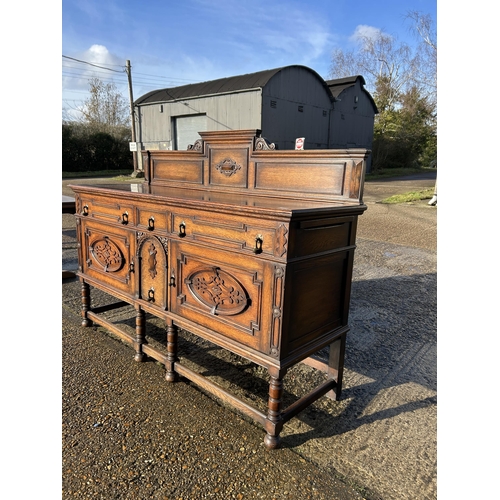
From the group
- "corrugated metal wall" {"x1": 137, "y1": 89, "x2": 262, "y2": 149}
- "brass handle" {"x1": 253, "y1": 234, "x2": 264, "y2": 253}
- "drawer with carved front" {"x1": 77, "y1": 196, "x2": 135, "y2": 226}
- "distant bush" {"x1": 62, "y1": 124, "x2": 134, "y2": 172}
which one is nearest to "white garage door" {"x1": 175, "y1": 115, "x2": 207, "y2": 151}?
"corrugated metal wall" {"x1": 137, "y1": 89, "x2": 262, "y2": 149}

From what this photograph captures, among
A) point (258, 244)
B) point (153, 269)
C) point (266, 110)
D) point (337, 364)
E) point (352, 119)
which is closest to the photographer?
point (258, 244)

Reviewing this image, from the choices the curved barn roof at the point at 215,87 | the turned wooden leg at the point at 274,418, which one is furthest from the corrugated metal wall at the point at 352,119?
the turned wooden leg at the point at 274,418

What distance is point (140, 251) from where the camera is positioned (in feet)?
8.02

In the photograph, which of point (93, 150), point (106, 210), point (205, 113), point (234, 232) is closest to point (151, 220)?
point (106, 210)

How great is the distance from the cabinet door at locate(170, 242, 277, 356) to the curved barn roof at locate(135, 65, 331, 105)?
41.2 ft

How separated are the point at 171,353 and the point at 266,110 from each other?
12.7 m

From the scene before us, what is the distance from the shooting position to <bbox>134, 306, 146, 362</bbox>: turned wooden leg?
101 inches

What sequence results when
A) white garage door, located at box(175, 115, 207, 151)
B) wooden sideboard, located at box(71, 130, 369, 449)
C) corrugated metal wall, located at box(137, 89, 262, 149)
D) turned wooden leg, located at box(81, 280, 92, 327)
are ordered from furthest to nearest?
white garage door, located at box(175, 115, 207, 151), corrugated metal wall, located at box(137, 89, 262, 149), turned wooden leg, located at box(81, 280, 92, 327), wooden sideboard, located at box(71, 130, 369, 449)

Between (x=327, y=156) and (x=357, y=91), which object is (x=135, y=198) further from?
(x=357, y=91)

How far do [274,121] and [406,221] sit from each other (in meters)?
7.51

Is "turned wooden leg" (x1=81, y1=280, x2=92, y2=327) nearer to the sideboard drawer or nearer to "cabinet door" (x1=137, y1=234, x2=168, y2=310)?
"cabinet door" (x1=137, y1=234, x2=168, y2=310)

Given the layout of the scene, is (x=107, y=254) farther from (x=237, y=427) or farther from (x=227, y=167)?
(x=237, y=427)

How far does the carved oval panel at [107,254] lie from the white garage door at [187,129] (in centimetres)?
1362

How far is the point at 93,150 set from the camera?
21.1 metres
